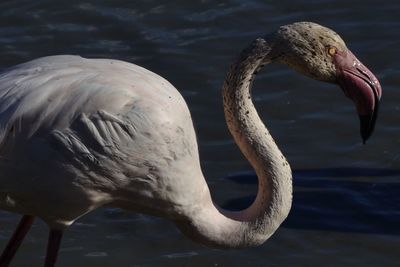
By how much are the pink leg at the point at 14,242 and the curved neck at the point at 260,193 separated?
3.43 ft

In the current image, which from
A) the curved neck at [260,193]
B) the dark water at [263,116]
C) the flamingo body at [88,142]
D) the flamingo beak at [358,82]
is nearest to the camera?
the flamingo body at [88,142]

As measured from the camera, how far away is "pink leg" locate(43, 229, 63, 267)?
6.85 m

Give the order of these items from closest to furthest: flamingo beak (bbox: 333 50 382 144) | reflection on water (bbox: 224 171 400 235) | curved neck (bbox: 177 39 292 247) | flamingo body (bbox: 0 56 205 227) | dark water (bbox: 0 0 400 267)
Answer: flamingo body (bbox: 0 56 205 227) → flamingo beak (bbox: 333 50 382 144) → curved neck (bbox: 177 39 292 247) → dark water (bbox: 0 0 400 267) → reflection on water (bbox: 224 171 400 235)

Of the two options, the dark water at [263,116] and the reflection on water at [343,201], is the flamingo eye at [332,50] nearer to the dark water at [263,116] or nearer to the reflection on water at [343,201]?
the dark water at [263,116]

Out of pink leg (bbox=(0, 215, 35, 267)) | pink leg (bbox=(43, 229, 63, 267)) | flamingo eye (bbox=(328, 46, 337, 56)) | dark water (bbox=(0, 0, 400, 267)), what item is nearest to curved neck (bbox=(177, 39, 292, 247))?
flamingo eye (bbox=(328, 46, 337, 56))

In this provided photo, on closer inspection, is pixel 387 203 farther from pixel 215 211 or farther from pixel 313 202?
pixel 215 211

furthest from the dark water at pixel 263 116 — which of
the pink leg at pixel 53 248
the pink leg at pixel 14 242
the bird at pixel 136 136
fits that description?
the bird at pixel 136 136

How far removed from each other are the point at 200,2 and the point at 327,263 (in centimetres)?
398

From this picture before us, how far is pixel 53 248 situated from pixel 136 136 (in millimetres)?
880

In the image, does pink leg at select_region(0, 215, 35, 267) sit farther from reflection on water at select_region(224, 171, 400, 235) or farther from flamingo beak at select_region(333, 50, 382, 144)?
flamingo beak at select_region(333, 50, 382, 144)

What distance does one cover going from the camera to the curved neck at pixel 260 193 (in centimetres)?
677

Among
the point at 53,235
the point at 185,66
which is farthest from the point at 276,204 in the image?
the point at 185,66

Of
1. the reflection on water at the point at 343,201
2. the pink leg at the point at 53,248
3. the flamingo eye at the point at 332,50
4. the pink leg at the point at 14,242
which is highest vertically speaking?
the flamingo eye at the point at 332,50

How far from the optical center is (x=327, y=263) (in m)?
8.10
